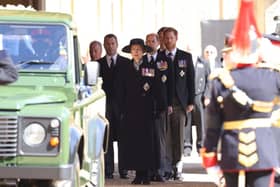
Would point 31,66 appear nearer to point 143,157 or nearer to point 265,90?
point 265,90

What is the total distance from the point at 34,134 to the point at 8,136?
0.23 m

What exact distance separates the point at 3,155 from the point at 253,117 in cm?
235

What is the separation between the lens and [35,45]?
969 cm

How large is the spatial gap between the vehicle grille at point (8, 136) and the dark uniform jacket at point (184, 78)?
20.7ft

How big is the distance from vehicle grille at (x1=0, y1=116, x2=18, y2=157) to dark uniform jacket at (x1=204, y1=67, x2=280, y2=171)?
1.91 metres

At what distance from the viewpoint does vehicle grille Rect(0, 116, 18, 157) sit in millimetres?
8297

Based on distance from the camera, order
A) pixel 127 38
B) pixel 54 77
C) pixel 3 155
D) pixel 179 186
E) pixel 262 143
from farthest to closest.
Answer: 1. pixel 127 38
2. pixel 179 186
3. pixel 54 77
4. pixel 3 155
5. pixel 262 143

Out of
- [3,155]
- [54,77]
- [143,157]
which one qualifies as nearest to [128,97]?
[143,157]

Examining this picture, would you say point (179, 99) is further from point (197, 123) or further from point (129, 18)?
point (129, 18)

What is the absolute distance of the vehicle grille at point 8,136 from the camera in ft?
27.2

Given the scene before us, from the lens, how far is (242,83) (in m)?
7.08

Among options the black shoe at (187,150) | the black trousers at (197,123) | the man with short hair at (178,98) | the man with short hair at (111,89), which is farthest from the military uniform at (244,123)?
the black shoe at (187,150)

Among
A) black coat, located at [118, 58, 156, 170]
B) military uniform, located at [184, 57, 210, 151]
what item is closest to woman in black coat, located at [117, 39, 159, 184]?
black coat, located at [118, 58, 156, 170]

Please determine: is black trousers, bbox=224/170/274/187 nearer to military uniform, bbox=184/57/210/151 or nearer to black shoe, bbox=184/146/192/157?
military uniform, bbox=184/57/210/151
